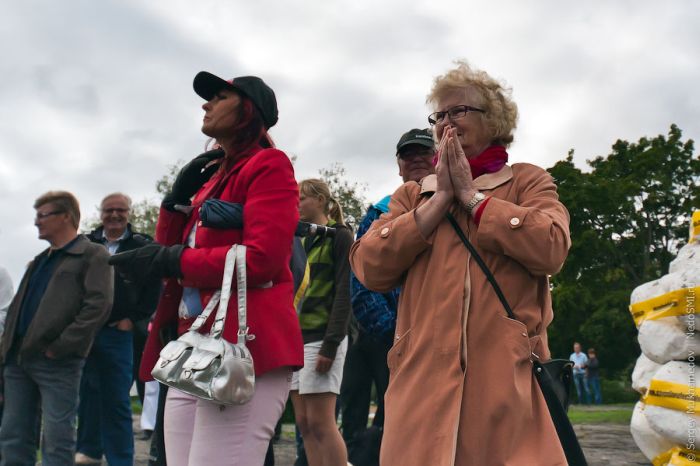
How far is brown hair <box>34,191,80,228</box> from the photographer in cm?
604

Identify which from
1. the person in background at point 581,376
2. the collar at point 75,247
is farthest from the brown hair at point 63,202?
the person in background at point 581,376

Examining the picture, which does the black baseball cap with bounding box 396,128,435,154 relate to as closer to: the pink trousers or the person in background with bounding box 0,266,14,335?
the pink trousers

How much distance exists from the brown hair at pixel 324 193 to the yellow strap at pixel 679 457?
2.59 m

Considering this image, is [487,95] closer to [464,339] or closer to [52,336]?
[464,339]

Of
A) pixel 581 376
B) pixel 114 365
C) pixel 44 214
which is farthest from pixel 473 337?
pixel 581 376

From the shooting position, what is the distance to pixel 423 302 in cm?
276

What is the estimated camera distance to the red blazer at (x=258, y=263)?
2922 millimetres

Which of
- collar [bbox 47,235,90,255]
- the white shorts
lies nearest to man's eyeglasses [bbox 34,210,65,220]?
collar [bbox 47,235,90,255]

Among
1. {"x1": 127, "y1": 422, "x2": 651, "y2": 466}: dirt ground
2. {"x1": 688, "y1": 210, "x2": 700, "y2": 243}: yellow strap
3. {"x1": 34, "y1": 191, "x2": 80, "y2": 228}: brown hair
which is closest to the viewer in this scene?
{"x1": 688, "y1": 210, "x2": 700, "y2": 243}: yellow strap

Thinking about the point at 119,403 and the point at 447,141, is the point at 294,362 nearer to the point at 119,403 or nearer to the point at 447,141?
the point at 447,141

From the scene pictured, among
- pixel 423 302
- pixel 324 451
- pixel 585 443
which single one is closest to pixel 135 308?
pixel 324 451

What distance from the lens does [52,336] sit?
549 centimetres

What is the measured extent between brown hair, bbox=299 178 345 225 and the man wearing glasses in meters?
1.54

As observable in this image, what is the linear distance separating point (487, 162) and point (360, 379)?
9.30 ft
